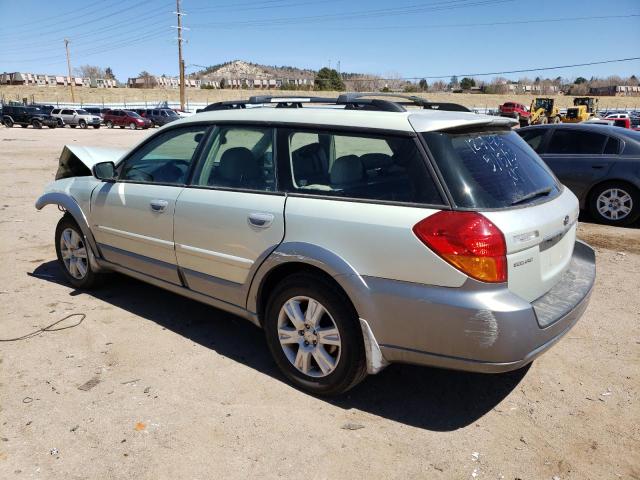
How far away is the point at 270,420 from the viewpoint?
3082 millimetres

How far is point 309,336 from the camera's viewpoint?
10.7 ft

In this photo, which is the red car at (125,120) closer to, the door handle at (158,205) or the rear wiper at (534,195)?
the door handle at (158,205)

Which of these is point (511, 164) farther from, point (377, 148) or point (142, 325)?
point (142, 325)

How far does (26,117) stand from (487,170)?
46.3 m

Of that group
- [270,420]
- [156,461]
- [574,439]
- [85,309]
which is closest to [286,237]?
[270,420]

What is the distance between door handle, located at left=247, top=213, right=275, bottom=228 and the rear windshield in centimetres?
106

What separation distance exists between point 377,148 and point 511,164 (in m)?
0.83

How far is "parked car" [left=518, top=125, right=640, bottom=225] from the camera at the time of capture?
7793mm

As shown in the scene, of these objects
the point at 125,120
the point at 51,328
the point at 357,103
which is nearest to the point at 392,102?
the point at 357,103

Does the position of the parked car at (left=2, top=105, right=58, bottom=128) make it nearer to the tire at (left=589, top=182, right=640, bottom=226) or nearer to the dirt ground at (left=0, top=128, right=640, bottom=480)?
the dirt ground at (left=0, top=128, right=640, bottom=480)

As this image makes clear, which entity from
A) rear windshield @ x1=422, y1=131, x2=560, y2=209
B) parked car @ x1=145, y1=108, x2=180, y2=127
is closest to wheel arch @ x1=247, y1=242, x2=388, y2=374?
rear windshield @ x1=422, y1=131, x2=560, y2=209

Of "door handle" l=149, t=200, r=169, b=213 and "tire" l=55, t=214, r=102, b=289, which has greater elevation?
"door handle" l=149, t=200, r=169, b=213

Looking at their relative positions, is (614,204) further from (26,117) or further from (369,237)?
(26,117)

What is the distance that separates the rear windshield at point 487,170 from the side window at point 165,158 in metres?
1.93
